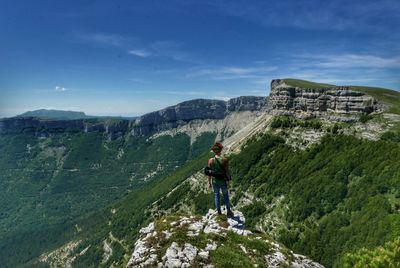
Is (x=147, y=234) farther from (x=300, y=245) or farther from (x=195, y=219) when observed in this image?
(x=300, y=245)

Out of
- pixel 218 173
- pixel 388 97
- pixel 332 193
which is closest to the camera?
pixel 218 173

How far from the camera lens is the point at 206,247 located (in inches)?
1152

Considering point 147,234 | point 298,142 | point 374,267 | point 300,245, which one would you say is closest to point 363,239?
point 300,245

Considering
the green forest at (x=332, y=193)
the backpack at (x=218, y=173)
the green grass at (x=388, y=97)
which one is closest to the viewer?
the backpack at (x=218, y=173)

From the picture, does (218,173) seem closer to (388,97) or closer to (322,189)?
(322,189)

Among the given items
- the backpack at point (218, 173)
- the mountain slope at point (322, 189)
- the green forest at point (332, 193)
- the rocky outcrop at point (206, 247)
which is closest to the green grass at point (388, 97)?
the mountain slope at point (322, 189)

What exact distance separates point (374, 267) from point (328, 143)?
467 feet

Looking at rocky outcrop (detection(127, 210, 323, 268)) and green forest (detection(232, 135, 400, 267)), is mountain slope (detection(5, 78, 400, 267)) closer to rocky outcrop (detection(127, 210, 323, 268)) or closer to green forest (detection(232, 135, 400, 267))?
green forest (detection(232, 135, 400, 267))

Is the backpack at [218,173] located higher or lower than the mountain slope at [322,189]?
higher

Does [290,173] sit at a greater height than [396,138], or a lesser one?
lesser

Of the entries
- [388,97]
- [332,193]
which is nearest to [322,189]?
[332,193]

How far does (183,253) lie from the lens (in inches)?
1131

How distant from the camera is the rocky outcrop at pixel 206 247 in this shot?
2808 centimetres

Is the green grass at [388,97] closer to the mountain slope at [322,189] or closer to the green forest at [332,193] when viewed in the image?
the mountain slope at [322,189]
